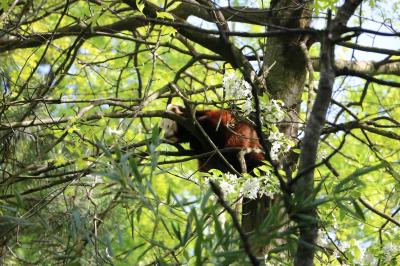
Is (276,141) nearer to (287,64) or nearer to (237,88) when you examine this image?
(237,88)

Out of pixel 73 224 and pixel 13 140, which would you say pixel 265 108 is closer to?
pixel 73 224

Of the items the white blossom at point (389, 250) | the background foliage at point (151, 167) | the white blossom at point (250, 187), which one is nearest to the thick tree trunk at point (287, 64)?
the background foliage at point (151, 167)

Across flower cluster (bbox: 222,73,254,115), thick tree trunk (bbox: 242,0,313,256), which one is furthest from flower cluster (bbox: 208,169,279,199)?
thick tree trunk (bbox: 242,0,313,256)

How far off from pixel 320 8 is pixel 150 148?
166cm

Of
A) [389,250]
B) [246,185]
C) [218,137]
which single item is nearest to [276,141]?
[246,185]

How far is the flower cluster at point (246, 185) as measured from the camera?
316 cm

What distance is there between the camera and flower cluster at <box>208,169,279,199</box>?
316cm

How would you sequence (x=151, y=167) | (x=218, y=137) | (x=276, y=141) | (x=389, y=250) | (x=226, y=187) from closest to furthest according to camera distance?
(x=151, y=167) → (x=226, y=187) → (x=276, y=141) → (x=389, y=250) → (x=218, y=137)

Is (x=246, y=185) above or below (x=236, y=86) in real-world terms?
below

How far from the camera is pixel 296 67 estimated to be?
4133mm

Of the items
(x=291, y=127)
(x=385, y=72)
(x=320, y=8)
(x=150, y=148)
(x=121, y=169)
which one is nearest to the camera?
(x=121, y=169)

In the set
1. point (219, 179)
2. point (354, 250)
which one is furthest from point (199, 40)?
point (354, 250)

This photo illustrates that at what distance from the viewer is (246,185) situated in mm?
3168

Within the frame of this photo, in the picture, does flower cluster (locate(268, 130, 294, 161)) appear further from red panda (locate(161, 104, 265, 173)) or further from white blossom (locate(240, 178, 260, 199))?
red panda (locate(161, 104, 265, 173))
